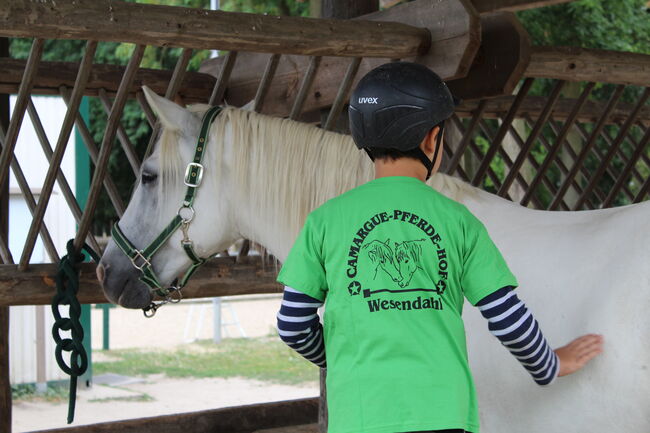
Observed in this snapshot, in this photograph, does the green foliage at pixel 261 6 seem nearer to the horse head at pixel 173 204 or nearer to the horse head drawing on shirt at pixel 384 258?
the horse head at pixel 173 204

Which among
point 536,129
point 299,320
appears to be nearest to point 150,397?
point 536,129

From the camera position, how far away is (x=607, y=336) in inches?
80.7

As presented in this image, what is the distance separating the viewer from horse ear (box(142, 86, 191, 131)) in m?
2.79

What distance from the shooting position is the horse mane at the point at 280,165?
2.69m

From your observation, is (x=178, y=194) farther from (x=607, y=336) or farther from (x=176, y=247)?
(x=607, y=336)

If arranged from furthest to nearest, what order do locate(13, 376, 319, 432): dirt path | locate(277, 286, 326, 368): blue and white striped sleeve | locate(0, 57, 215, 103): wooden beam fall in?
locate(13, 376, 319, 432): dirt path → locate(0, 57, 215, 103): wooden beam → locate(277, 286, 326, 368): blue and white striped sleeve

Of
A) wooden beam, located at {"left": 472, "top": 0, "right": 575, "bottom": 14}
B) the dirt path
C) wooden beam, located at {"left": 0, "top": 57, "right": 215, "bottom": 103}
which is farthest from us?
the dirt path

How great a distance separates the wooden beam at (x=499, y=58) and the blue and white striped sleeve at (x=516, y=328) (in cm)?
175

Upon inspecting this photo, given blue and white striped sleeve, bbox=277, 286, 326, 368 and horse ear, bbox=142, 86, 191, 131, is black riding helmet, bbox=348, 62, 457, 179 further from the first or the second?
horse ear, bbox=142, 86, 191, 131

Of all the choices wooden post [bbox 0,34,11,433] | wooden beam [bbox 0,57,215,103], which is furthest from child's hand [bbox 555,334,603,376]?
wooden post [bbox 0,34,11,433]

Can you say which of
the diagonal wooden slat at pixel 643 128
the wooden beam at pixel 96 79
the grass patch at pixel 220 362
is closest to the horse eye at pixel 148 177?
the wooden beam at pixel 96 79

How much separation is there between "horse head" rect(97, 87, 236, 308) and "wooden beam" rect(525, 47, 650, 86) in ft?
5.70

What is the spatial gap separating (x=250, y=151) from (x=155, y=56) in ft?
32.8

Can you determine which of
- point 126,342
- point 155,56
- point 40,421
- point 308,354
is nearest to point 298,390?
point 40,421
